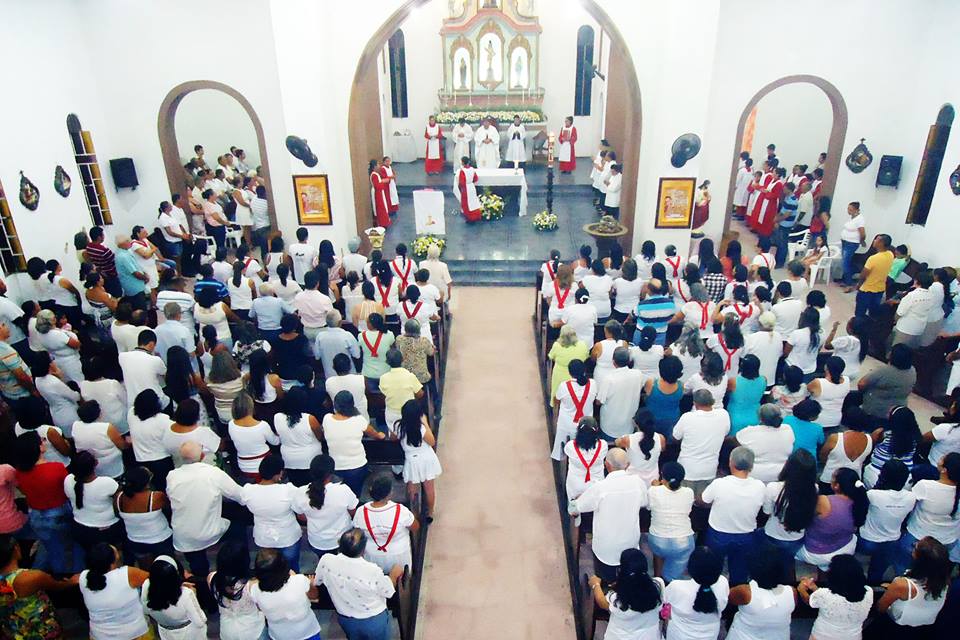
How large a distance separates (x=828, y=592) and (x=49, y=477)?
5373 millimetres

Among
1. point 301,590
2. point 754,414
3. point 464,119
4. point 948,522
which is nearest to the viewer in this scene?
point 301,590

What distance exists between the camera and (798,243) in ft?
39.5

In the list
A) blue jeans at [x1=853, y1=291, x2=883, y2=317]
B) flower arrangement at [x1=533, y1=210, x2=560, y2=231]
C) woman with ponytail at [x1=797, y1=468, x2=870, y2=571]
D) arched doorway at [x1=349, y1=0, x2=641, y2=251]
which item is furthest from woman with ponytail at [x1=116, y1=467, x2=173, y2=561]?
flower arrangement at [x1=533, y1=210, x2=560, y2=231]

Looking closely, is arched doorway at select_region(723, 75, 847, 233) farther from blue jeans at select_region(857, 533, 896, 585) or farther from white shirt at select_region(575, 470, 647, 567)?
white shirt at select_region(575, 470, 647, 567)

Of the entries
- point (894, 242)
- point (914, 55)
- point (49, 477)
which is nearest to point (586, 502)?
point (49, 477)

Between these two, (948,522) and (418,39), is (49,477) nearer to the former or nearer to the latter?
(948,522)

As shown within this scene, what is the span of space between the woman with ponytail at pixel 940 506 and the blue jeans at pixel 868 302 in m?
5.13

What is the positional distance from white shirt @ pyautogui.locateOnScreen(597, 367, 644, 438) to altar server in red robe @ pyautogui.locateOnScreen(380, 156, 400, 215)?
8620mm

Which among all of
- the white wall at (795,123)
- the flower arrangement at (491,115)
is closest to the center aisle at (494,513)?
the white wall at (795,123)

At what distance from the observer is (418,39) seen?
18.6 meters

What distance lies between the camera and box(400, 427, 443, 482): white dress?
226 inches

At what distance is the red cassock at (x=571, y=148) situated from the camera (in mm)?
16719

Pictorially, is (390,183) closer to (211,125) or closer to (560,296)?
(211,125)

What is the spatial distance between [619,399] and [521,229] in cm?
796
